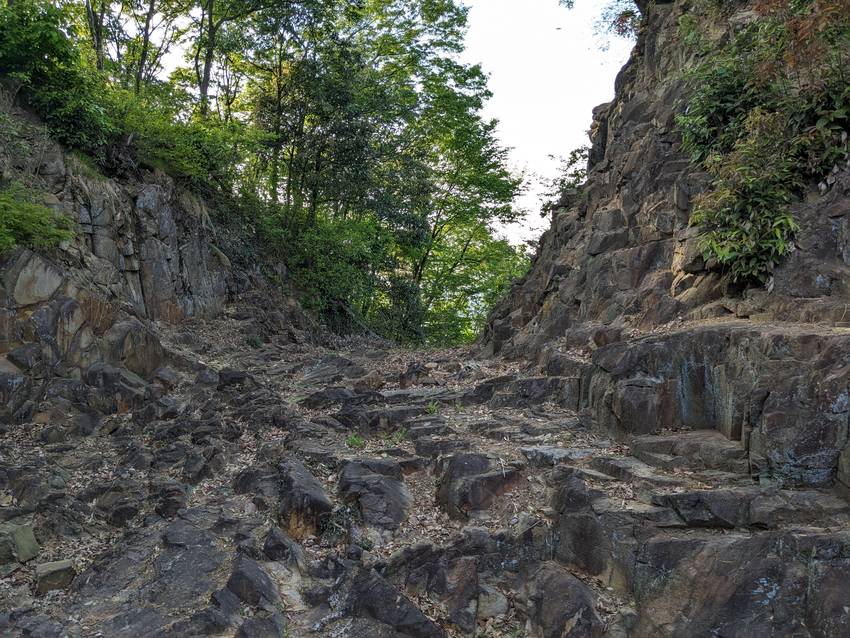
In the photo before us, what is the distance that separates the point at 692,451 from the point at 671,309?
2.99 meters

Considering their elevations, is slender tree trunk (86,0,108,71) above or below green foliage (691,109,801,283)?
above

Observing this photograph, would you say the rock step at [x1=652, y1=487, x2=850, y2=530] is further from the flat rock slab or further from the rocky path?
the flat rock slab

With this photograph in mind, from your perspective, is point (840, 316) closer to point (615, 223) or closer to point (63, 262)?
point (615, 223)

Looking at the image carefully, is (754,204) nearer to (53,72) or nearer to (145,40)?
(53,72)

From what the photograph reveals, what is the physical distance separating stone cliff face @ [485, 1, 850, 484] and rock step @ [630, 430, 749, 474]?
0.50 feet

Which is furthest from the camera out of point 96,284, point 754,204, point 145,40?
point 145,40

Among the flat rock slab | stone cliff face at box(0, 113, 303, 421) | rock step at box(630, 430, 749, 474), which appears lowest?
the flat rock slab

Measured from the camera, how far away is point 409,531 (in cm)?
661

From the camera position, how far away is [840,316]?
21.8 ft

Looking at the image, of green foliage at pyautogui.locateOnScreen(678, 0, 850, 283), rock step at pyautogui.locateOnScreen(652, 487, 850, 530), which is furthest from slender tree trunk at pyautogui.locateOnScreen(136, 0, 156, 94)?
rock step at pyautogui.locateOnScreen(652, 487, 850, 530)

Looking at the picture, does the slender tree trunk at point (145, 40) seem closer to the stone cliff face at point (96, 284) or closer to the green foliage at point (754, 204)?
the stone cliff face at point (96, 284)

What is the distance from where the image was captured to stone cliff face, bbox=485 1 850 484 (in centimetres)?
574

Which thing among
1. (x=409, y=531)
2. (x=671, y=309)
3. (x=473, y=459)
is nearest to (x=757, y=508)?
(x=473, y=459)

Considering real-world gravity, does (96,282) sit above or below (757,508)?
above
